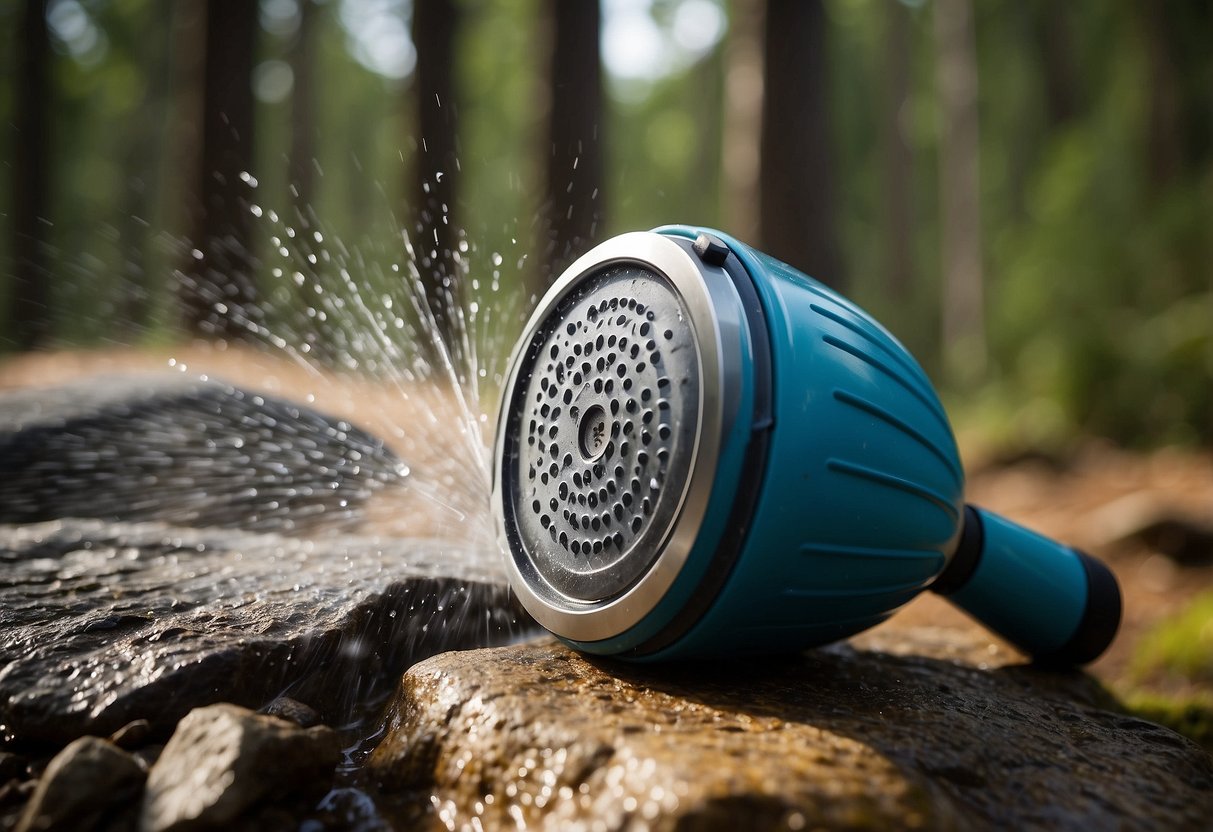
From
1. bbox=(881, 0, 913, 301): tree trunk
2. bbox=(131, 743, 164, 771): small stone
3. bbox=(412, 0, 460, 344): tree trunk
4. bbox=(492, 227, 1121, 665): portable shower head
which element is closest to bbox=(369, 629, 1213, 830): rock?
bbox=(492, 227, 1121, 665): portable shower head

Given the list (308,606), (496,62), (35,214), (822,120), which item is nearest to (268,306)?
(822,120)

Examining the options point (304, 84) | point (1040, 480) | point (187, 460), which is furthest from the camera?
point (304, 84)

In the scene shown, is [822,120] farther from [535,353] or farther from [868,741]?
[868,741]

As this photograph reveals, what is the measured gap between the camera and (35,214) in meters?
14.4

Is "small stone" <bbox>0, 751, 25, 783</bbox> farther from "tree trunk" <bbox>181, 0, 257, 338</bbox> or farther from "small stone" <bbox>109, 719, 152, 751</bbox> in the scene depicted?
"tree trunk" <bbox>181, 0, 257, 338</bbox>

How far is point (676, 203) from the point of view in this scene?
82.7 ft

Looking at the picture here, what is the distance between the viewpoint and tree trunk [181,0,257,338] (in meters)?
8.30

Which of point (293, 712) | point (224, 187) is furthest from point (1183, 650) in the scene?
point (224, 187)

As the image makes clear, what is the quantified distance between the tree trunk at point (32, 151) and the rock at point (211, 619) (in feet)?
44.5

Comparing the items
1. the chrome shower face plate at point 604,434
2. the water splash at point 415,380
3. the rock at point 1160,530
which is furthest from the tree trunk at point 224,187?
the rock at point 1160,530

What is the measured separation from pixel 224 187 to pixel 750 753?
8551mm

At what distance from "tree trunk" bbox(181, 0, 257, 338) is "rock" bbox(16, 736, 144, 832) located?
6.78 m

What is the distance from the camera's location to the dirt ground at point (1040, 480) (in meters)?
3.93

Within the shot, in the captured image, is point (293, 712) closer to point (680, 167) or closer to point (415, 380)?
point (415, 380)
